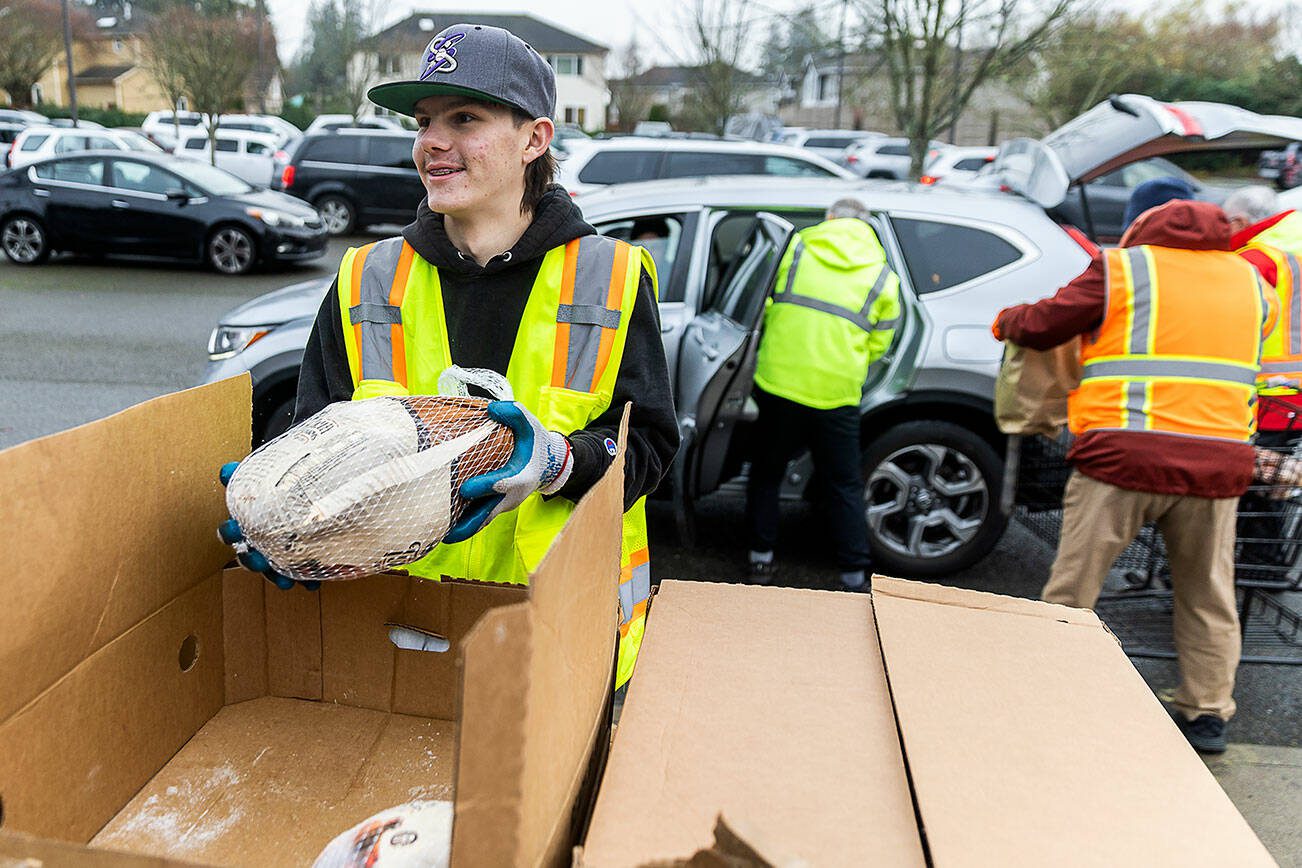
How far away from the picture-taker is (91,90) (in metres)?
59.5

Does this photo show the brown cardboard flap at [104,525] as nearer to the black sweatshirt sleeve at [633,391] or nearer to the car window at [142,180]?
the black sweatshirt sleeve at [633,391]

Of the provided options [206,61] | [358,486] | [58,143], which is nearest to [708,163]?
[358,486]

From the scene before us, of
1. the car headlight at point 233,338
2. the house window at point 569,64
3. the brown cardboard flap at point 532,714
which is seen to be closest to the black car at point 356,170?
the car headlight at point 233,338

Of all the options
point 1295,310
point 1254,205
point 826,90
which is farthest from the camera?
point 826,90

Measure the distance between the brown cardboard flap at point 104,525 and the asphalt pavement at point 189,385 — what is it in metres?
2.91

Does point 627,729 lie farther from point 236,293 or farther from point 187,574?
point 236,293

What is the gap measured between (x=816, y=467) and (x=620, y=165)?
8.47 metres

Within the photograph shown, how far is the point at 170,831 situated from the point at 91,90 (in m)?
69.0

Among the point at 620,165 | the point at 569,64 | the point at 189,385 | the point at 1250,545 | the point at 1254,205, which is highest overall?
the point at 569,64

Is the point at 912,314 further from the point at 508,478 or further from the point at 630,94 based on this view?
the point at 630,94

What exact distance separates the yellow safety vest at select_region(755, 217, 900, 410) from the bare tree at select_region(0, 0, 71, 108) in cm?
4346

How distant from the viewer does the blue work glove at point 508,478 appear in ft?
4.39

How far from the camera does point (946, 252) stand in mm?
4781

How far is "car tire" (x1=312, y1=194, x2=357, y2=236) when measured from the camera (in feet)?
51.7
